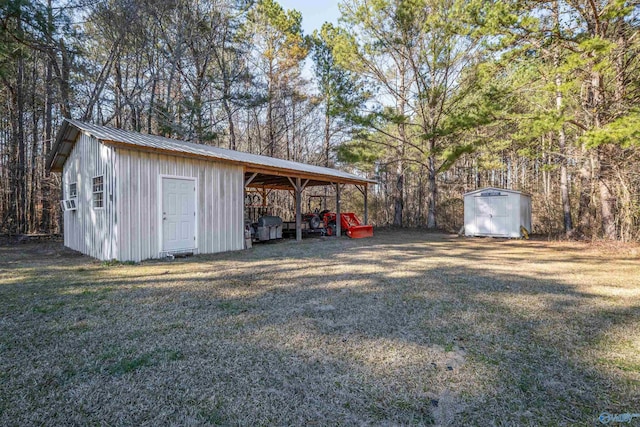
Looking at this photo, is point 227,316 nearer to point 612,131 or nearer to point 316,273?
point 316,273

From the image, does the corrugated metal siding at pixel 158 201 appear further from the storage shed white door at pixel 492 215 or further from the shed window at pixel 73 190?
the storage shed white door at pixel 492 215

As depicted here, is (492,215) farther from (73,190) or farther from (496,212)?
(73,190)

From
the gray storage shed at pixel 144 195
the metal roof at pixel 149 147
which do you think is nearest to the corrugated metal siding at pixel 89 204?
the gray storage shed at pixel 144 195

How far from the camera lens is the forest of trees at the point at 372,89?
8.35 metres

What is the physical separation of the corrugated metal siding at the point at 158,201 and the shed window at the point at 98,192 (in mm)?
975

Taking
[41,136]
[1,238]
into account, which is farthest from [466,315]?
[41,136]

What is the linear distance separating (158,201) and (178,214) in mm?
527

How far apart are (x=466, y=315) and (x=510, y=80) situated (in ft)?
→ 34.9

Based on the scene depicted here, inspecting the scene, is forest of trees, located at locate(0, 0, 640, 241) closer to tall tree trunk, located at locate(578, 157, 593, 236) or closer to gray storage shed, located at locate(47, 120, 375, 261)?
tall tree trunk, located at locate(578, 157, 593, 236)

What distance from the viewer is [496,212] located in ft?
39.2

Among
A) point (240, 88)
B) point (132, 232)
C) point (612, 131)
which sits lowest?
point (132, 232)

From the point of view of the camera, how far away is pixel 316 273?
217 inches

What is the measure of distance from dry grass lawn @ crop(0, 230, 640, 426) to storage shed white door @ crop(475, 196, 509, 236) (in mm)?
6888

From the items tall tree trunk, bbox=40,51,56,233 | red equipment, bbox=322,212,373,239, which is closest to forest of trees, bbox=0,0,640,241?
tall tree trunk, bbox=40,51,56,233
